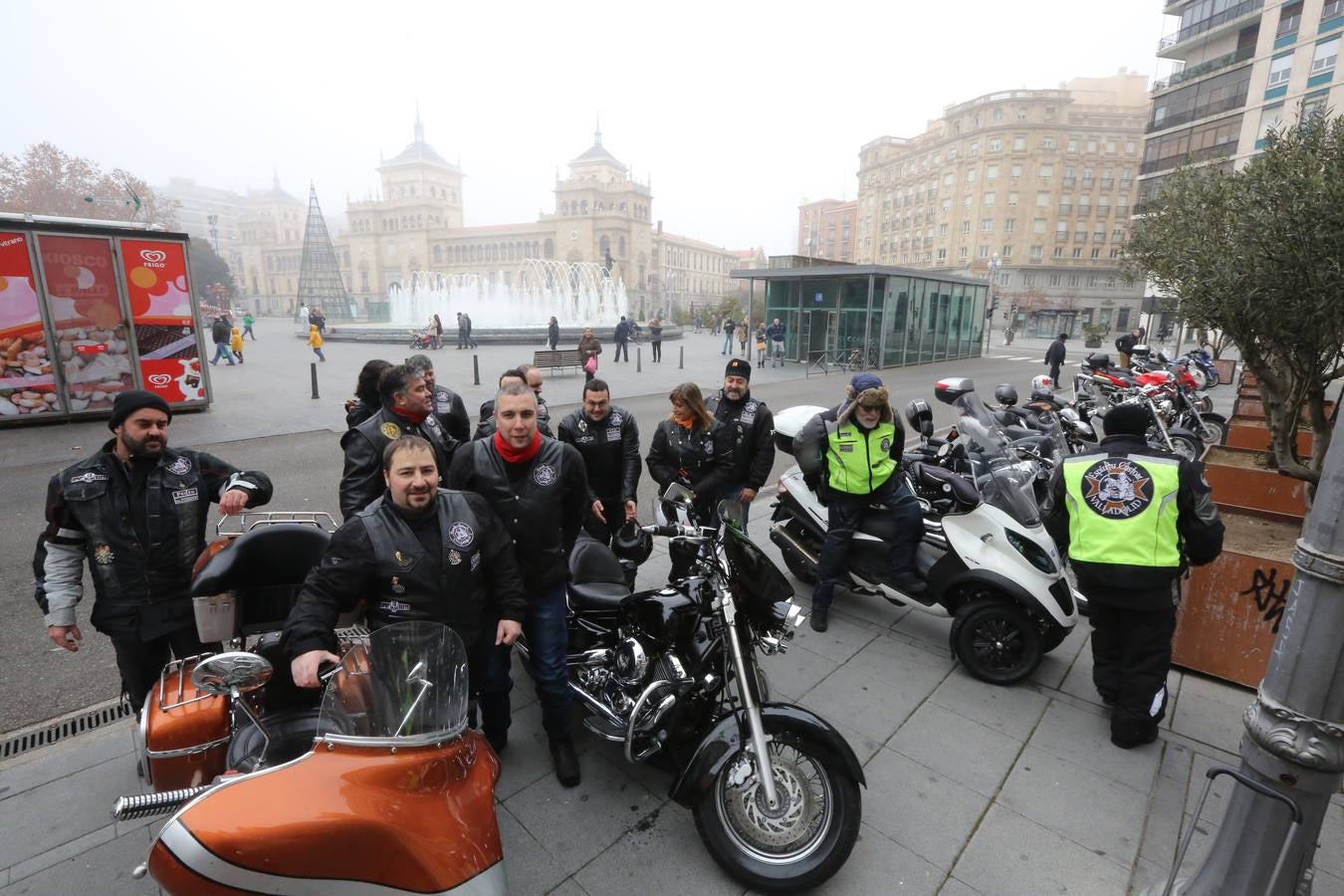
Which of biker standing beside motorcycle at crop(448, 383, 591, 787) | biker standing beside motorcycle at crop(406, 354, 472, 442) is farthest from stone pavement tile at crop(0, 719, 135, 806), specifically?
biker standing beside motorcycle at crop(406, 354, 472, 442)

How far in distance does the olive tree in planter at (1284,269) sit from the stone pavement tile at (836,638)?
8.36ft

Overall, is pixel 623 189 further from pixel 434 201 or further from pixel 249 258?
pixel 249 258

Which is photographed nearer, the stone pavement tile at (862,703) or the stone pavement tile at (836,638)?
the stone pavement tile at (862,703)

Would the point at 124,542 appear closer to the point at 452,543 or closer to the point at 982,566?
the point at 452,543

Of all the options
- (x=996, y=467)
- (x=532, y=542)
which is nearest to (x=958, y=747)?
(x=532, y=542)

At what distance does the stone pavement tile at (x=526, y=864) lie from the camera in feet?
8.04

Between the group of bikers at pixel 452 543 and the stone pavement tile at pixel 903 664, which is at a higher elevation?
the group of bikers at pixel 452 543

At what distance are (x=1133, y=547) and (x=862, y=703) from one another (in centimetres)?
158

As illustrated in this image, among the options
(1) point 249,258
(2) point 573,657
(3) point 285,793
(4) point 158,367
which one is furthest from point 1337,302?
(1) point 249,258

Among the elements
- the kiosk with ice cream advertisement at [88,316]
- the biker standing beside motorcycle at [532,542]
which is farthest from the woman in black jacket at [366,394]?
the kiosk with ice cream advertisement at [88,316]

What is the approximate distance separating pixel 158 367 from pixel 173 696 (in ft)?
39.0

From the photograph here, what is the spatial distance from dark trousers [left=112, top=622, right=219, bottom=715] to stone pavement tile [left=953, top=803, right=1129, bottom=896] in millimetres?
3299

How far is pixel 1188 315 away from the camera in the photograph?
170 inches

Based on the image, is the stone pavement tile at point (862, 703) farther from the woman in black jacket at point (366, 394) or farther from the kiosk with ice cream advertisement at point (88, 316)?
the kiosk with ice cream advertisement at point (88, 316)
